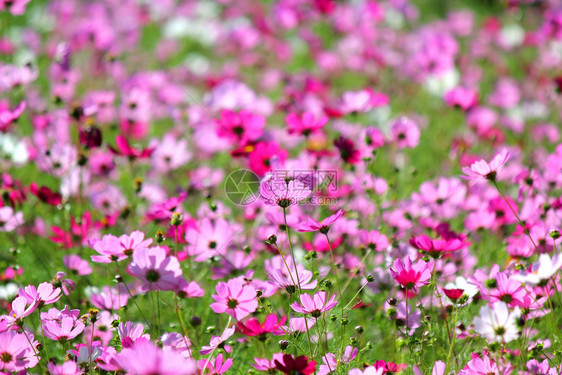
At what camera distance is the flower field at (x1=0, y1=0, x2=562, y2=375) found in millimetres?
1067

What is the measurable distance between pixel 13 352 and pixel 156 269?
0.27 meters

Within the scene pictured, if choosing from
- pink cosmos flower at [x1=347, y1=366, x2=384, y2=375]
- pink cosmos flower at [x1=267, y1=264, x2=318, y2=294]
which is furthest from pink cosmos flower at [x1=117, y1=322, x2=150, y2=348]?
pink cosmos flower at [x1=347, y1=366, x2=384, y2=375]

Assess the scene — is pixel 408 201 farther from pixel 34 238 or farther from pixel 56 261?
pixel 34 238

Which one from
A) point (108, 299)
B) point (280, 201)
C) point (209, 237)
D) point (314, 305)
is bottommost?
point (108, 299)

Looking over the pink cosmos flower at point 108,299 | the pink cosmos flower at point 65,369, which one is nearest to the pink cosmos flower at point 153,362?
the pink cosmos flower at point 65,369

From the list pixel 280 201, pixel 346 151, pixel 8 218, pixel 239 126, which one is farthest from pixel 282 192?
pixel 8 218

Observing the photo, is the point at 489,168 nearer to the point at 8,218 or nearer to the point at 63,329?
the point at 63,329

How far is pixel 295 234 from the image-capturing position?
166 cm

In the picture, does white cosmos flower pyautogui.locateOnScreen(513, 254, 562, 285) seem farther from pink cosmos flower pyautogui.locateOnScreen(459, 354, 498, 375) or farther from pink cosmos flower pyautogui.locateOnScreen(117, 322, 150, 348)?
pink cosmos flower pyautogui.locateOnScreen(117, 322, 150, 348)

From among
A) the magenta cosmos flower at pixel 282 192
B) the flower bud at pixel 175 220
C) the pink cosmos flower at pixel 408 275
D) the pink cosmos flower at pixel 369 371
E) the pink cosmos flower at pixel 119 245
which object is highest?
the magenta cosmos flower at pixel 282 192

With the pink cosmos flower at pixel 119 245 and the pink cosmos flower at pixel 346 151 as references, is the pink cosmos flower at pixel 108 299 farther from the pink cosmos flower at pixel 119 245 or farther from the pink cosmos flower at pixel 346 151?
the pink cosmos flower at pixel 346 151

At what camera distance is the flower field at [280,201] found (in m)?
1.07

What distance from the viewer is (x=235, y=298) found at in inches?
43.3

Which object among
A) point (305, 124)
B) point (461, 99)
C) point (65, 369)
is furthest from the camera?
point (461, 99)
